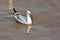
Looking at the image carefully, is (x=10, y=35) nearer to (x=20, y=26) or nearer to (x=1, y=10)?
(x=20, y=26)

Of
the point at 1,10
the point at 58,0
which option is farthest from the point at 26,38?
the point at 58,0

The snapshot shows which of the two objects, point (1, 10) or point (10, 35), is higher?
point (1, 10)

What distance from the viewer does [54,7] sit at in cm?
1331

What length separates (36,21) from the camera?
11.6 m

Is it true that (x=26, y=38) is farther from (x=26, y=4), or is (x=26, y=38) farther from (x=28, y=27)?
(x=26, y=4)

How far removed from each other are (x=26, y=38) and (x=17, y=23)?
5.62 ft

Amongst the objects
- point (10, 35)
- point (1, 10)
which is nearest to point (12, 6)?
point (1, 10)

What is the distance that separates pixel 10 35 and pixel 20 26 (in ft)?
3.83

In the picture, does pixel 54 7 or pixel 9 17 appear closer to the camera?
pixel 9 17

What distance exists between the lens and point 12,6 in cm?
1309

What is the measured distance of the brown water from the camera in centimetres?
1001

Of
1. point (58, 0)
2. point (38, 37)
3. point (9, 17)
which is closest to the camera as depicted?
point (38, 37)

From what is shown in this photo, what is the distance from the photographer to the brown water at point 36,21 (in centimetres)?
1001

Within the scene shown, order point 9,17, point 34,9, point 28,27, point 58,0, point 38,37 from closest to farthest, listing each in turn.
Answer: point 38,37 → point 28,27 → point 9,17 → point 34,9 → point 58,0
